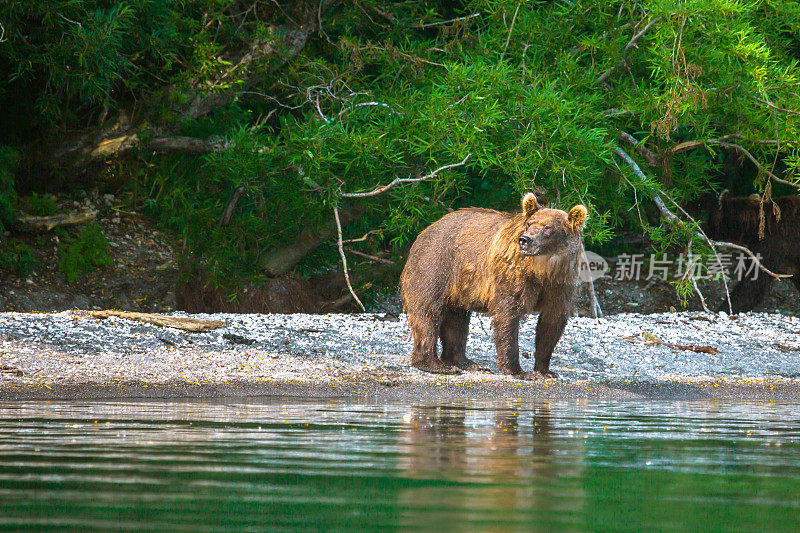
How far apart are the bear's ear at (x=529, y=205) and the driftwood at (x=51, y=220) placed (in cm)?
689

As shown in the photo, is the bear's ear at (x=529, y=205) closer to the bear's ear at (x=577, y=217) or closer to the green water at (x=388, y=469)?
the bear's ear at (x=577, y=217)

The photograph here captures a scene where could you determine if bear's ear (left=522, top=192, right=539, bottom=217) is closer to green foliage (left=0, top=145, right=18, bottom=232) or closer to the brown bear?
the brown bear

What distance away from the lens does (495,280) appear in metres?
8.09

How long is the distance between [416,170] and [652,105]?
9.01 feet

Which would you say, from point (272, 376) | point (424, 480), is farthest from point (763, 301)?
point (424, 480)


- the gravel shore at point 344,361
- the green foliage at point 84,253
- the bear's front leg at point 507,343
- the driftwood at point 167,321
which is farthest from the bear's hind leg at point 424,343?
the green foliage at point 84,253

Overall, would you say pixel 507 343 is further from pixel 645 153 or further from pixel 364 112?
pixel 645 153

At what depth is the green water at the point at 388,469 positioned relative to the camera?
271cm

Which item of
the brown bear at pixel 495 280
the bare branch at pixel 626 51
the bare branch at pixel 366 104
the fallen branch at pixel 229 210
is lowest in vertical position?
the brown bear at pixel 495 280

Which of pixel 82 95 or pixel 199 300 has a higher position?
pixel 82 95

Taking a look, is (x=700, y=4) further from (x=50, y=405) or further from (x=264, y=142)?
(x=50, y=405)

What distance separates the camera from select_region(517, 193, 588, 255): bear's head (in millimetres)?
7621

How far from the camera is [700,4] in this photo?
11016 mm

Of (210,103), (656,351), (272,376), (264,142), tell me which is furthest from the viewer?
(210,103)
